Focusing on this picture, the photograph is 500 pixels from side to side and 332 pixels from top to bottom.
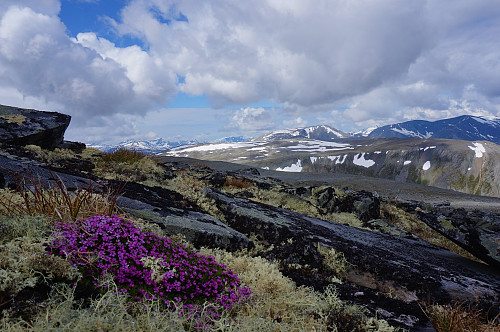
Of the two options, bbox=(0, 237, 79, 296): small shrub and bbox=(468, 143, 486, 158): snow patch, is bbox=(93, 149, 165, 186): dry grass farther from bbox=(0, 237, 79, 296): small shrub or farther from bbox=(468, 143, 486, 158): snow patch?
bbox=(468, 143, 486, 158): snow patch

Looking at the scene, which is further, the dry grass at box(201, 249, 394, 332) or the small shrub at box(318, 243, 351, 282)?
the small shrub at box(318, 243, 351, 282)

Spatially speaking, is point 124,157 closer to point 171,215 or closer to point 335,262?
point 171,215

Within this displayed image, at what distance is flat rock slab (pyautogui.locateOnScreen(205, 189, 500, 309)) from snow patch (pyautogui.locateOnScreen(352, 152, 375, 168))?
179051 millimetres

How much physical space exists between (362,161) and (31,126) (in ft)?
609

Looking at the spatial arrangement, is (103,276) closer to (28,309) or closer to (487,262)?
(28,309)

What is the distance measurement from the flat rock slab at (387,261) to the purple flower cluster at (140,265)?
8.83ft

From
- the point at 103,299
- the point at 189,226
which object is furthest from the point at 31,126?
the point at 103,299

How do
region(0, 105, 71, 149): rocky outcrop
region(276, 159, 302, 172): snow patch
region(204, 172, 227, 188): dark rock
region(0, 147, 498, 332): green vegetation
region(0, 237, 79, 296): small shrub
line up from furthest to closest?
1. region(276, 159, 302, 172): snow patch
2. region(0, 105, 71, 149): rocky outcrop
3. region(204, 172, 227, 188): dark rock
4. region(0, 237, 79, 296): small shrub
5. region(0, 147, 498, 332): green vegetation

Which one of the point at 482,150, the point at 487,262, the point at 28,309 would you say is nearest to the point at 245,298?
the point at 28,309

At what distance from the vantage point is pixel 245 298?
3.15 meters

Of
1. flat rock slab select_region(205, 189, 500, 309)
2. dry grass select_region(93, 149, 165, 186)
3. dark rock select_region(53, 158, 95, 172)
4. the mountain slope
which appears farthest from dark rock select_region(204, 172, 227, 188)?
the mountain slope

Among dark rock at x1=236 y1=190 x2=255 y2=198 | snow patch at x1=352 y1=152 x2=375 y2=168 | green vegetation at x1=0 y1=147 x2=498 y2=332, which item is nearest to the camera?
green vegetation at x1=0 y1=147 x2=498 y2=332

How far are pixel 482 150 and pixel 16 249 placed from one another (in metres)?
216

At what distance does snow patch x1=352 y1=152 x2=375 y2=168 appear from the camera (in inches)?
6842
